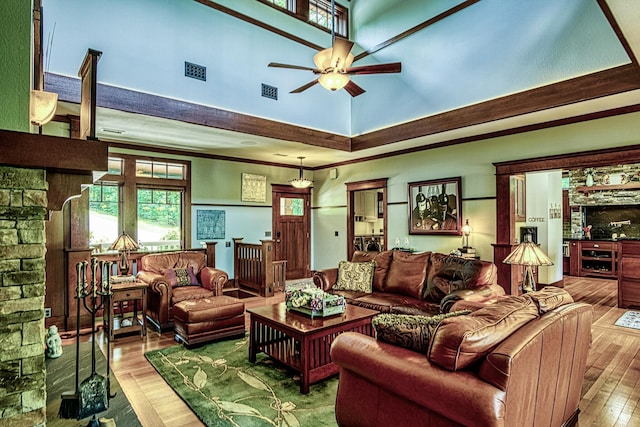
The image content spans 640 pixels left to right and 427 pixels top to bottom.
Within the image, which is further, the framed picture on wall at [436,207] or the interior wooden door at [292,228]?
the interior wooden door at [292,228]

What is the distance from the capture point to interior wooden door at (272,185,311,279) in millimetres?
8180

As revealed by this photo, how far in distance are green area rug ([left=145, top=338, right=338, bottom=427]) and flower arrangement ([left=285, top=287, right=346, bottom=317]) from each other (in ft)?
1.88

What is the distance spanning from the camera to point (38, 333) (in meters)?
1.48

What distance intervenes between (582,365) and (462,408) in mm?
1429

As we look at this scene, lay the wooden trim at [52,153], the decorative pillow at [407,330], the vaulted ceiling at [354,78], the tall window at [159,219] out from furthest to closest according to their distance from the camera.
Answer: the tall window at [159,219] → the vaulted ceiling at [354,78] → the decorative pillow at [407,330] → the wooden trim at [52,153]

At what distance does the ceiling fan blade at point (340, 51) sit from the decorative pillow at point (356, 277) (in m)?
2.58

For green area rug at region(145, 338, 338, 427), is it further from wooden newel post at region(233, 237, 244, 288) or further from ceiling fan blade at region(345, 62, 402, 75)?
wooden newel post at region(233, 237, 244, 288)

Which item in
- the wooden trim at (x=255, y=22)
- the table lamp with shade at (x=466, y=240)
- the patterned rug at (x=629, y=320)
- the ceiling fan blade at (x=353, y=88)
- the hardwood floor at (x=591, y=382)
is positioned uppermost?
the wooden trim at (x=255, y=22)

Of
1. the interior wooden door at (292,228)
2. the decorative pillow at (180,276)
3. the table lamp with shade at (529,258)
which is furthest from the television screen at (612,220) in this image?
the decorative pillow at (180,276)

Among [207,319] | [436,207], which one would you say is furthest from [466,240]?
[207,319]

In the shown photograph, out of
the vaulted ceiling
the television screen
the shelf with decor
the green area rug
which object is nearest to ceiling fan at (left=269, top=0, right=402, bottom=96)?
the vaulted ceiling

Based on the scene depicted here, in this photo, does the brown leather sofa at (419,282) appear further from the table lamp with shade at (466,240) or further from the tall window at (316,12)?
the tall window at (316,12)

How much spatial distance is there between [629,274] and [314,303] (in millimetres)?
5558

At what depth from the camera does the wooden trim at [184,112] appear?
3.87 m
